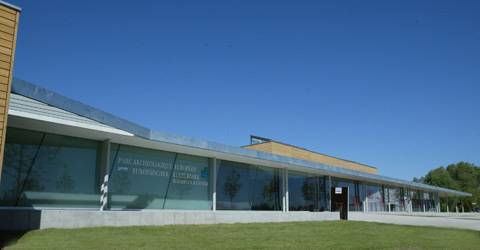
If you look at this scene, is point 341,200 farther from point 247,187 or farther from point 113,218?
point 113,218

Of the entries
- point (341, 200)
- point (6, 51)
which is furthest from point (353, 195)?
point (6, 51)

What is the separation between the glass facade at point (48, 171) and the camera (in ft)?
44.4

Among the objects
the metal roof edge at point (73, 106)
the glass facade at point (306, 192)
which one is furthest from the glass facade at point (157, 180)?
the glass facade at point (306, 192)

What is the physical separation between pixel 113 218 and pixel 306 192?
1541cm

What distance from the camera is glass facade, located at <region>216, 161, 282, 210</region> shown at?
21.2m

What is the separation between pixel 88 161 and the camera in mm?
15602

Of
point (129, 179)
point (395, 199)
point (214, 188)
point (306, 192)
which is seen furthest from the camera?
point (395, 199)

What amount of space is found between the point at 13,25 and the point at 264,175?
1594 centimetres

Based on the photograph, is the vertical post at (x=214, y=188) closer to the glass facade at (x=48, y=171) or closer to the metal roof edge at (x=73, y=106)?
the metal roof edge at (x=73, y=106)

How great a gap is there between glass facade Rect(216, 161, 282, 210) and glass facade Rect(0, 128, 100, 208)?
6.88 m

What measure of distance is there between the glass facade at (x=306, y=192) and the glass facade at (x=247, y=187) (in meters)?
1.35

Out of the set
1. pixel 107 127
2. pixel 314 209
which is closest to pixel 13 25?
pixel 107 127

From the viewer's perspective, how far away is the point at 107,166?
15969mm

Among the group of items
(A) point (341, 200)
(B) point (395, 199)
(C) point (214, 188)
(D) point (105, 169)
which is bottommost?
(A) point (341, 200)
